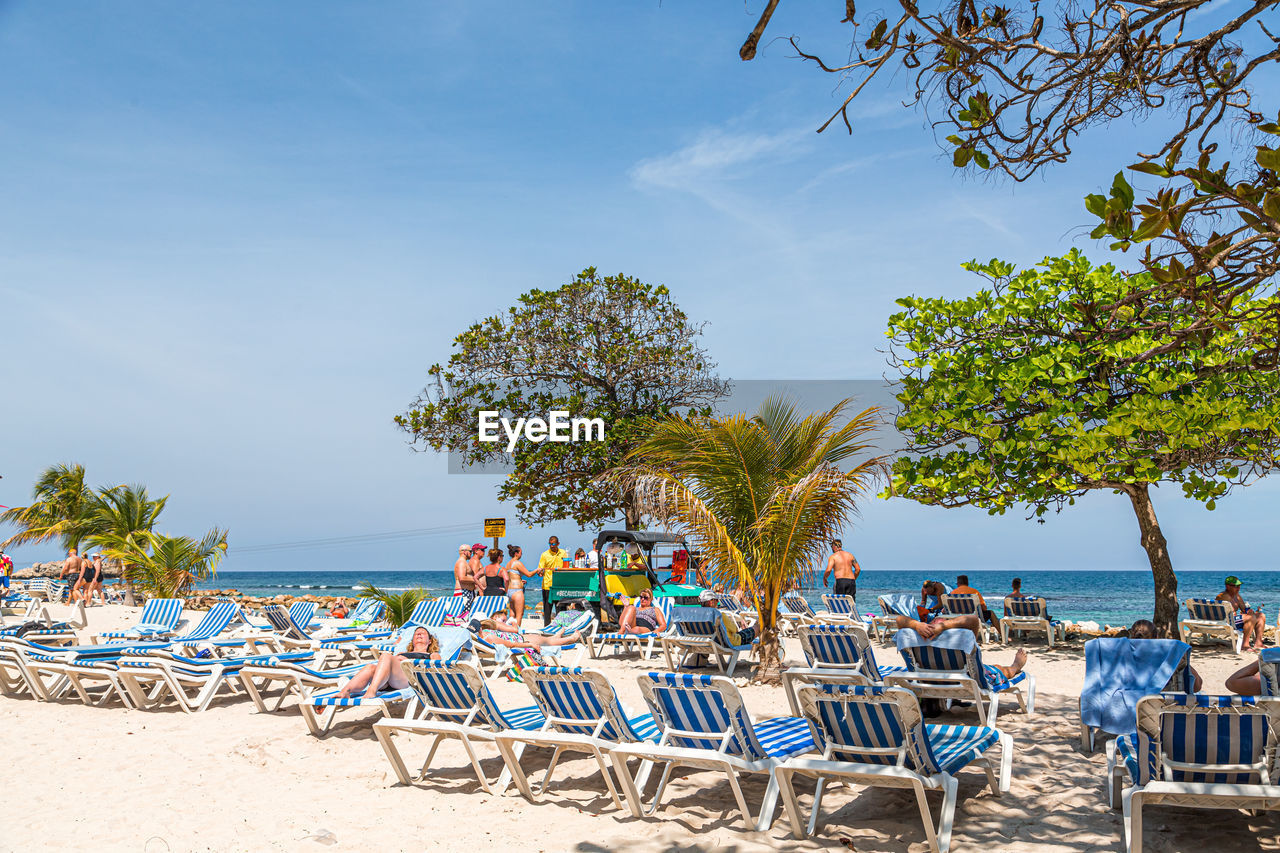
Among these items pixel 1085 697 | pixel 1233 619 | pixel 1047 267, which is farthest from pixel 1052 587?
pixel 1085 697

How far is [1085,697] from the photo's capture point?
597cm

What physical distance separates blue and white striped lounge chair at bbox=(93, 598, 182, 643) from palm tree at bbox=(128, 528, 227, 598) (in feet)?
30.2

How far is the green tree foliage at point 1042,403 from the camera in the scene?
962cm

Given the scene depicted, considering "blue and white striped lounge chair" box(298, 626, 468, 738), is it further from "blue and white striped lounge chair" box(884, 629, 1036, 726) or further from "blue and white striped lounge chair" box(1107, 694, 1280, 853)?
"blue and white striped lounge chair" box(1107, 694, 1280, 853)

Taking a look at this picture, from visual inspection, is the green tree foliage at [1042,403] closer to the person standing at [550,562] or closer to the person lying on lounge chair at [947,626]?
the person lying on lounge chair at [947,626]

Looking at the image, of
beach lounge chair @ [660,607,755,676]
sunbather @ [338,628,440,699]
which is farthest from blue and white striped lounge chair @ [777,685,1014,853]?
beach lounge chair @ [660,607,755,676]

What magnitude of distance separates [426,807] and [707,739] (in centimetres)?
178

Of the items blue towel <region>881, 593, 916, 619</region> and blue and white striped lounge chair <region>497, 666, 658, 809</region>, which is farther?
blue towel <region>881, 593, 916, 619</region>

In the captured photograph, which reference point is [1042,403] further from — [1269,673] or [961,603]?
[1269,673]

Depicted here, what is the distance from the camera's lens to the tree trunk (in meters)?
11.9

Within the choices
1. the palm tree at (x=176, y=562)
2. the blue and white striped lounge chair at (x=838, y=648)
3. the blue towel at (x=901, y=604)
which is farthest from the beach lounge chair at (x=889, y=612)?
the palm tree at (x=176, y=562)

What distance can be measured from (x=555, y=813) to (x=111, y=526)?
25255 millimetres

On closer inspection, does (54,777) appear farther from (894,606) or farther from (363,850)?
(894,606)

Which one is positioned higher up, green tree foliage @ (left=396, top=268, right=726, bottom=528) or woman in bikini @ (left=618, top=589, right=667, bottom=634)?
green tree foliage @ (left=396, top=268, right=726, bottom=528)
